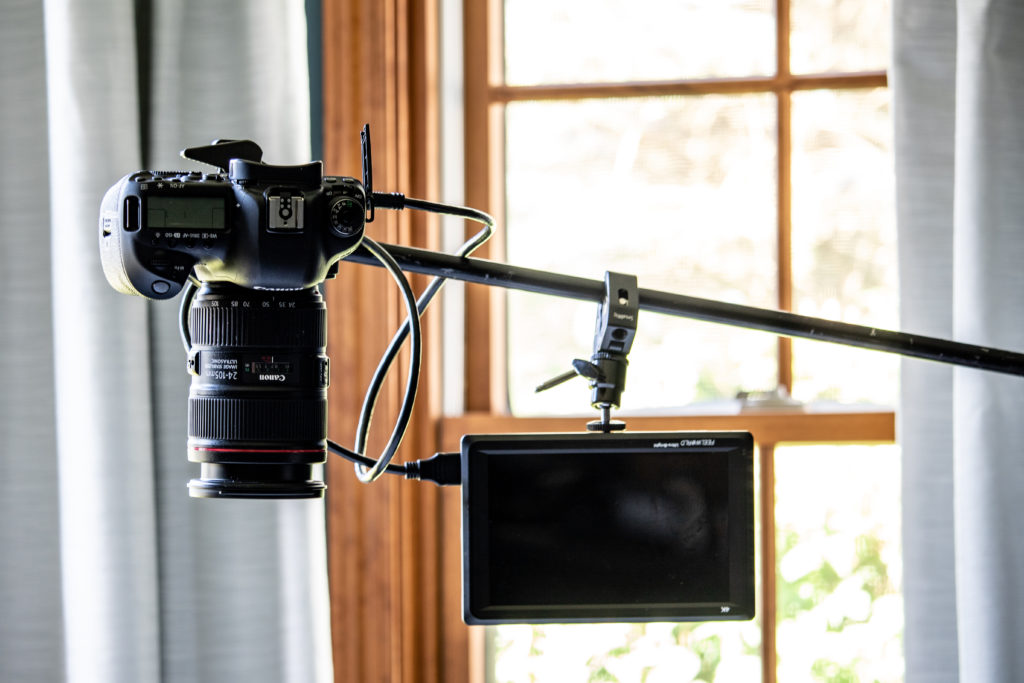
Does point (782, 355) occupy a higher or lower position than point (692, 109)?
lower

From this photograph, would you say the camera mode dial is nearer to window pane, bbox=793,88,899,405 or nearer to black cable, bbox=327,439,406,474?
black cable, bbox=327,439,406,474

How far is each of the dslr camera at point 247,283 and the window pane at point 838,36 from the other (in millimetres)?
1015

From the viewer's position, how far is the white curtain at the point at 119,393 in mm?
985

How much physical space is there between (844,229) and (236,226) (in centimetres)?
106

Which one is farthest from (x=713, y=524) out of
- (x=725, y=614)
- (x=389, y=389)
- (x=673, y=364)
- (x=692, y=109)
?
(x=692, y=109)

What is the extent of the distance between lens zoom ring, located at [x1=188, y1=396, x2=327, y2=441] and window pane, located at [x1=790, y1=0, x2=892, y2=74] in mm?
1077

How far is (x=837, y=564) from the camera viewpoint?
135cm

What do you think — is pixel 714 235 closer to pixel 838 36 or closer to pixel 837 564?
pixel 838 36

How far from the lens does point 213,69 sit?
1062 mm

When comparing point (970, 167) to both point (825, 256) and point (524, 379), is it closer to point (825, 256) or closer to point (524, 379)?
point (825, 256)

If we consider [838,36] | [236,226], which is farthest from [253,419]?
[838,36]

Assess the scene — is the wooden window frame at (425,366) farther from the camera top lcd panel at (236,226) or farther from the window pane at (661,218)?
the camera top lcd panel at (236,226)

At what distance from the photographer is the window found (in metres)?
1.35

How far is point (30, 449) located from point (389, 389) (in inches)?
17.2
